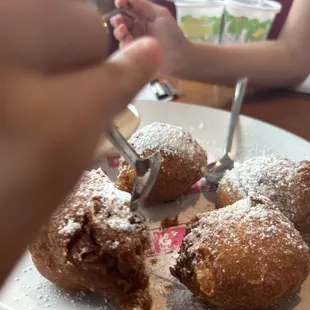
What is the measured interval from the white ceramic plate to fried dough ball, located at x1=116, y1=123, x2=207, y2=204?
0.50 ft

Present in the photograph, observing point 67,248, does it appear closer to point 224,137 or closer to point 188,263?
point 188,263

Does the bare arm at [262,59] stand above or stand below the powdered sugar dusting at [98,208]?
below

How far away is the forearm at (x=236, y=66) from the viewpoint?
1.52m

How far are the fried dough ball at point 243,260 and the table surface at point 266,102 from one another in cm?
54

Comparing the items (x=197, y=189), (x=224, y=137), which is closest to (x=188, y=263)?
(x=197, y=189)

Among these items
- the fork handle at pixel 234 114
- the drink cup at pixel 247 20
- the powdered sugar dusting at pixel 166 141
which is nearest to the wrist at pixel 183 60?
the drink cup at pixel 247 20

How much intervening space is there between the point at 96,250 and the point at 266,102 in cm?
86

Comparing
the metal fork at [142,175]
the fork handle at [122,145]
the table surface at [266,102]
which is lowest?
the table surface at [266,102]

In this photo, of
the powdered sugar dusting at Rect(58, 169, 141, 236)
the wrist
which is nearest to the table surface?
the wrist

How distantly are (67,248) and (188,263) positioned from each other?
18 centimetres

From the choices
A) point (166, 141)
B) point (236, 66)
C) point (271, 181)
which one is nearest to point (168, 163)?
point (166, 141)

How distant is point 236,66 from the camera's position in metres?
1.57

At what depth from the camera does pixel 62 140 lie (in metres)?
0.35

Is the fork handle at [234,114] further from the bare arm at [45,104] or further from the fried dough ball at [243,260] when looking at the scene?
the bare arm at [45,104]
